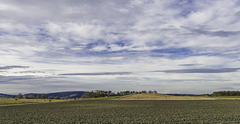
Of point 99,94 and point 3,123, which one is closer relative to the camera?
point 3,123

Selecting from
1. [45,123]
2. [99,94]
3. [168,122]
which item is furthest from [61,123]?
[99,94]

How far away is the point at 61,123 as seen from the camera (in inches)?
1176

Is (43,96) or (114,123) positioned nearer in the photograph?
(114,123)

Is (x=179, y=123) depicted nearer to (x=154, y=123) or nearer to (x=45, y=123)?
(x=154, y=123)

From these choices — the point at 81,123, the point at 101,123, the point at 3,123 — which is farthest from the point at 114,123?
the point at 3,123

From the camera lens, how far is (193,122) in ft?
97.1

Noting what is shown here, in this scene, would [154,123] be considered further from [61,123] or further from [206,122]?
[61,123]

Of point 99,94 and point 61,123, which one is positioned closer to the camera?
point 61,123

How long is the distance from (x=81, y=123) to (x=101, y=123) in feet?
8.01

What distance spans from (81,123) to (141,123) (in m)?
7.27

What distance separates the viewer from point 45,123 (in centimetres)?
3011

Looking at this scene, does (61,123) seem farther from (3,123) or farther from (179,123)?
(179,123)

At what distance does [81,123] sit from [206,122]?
15.2 meters

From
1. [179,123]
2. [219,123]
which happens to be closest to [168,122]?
[179,123]
